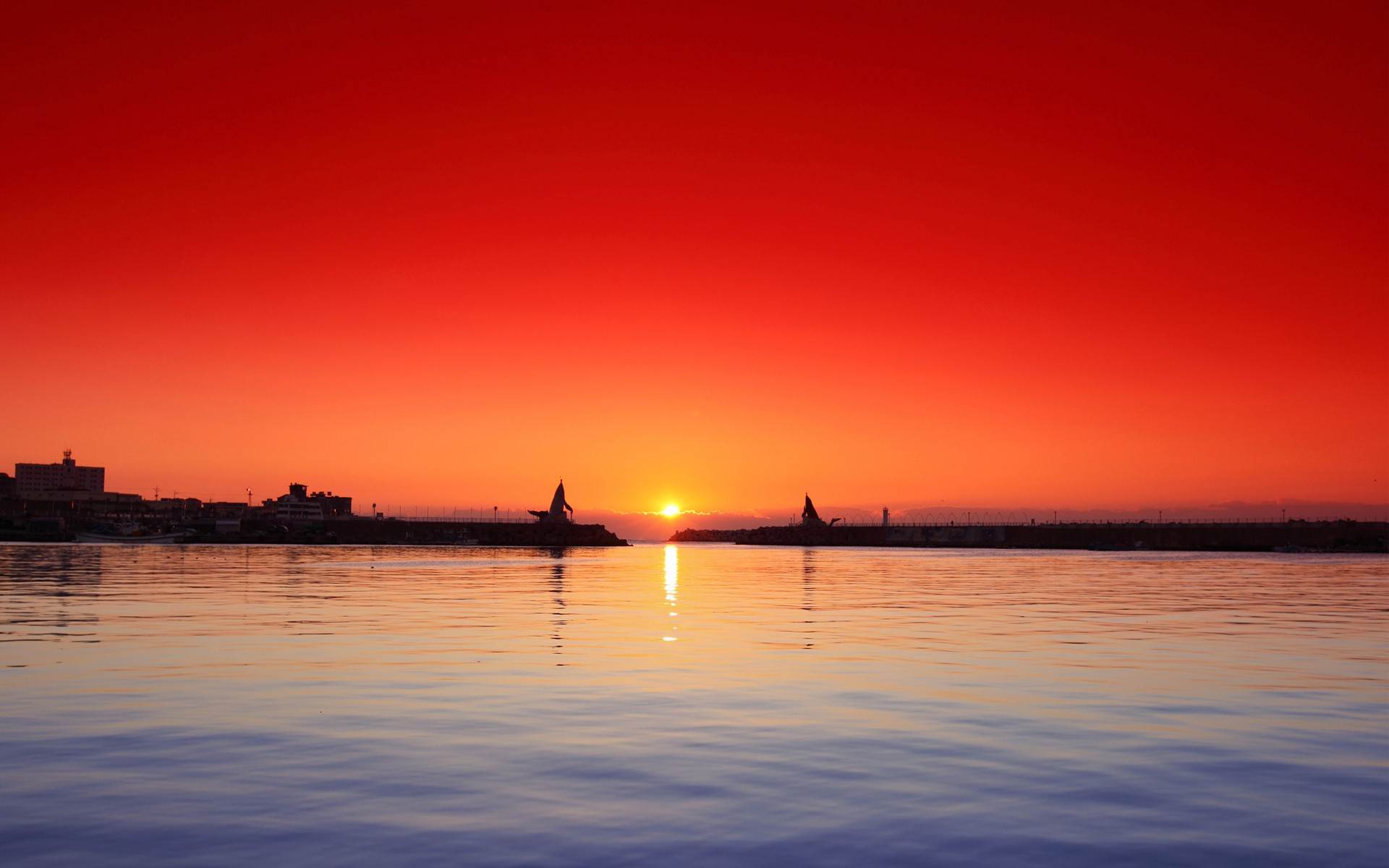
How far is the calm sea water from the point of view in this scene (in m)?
11.5

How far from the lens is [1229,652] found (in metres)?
30.7

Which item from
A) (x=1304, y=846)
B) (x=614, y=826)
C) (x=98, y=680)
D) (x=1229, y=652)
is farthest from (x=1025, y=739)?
(x=98, y=680)

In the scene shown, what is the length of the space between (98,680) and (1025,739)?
19510mm

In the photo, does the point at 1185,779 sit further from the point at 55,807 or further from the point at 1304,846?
the point at 55,807

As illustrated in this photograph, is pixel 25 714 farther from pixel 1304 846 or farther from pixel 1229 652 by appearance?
pixel 1229 652

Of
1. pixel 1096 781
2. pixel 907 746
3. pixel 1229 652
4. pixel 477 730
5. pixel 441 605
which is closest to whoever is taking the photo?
pixel 1096 781

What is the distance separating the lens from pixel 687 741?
56.5 feet

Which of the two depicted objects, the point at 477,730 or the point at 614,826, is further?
the point at 477,730

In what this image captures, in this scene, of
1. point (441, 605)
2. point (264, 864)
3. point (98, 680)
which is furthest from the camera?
point (441, 605)

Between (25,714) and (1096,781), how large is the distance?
18116 mm

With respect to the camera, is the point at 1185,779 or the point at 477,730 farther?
the point at 477,730

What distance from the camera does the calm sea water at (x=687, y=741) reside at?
11.5 metres

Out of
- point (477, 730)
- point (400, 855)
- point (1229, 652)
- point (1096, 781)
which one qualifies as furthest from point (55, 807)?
point (1229, 652)

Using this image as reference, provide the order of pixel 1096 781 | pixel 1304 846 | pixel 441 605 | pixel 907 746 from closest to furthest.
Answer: pixel 1304 846 → pixel 1096 781 → pixel 907 746 → pixel 441 605
